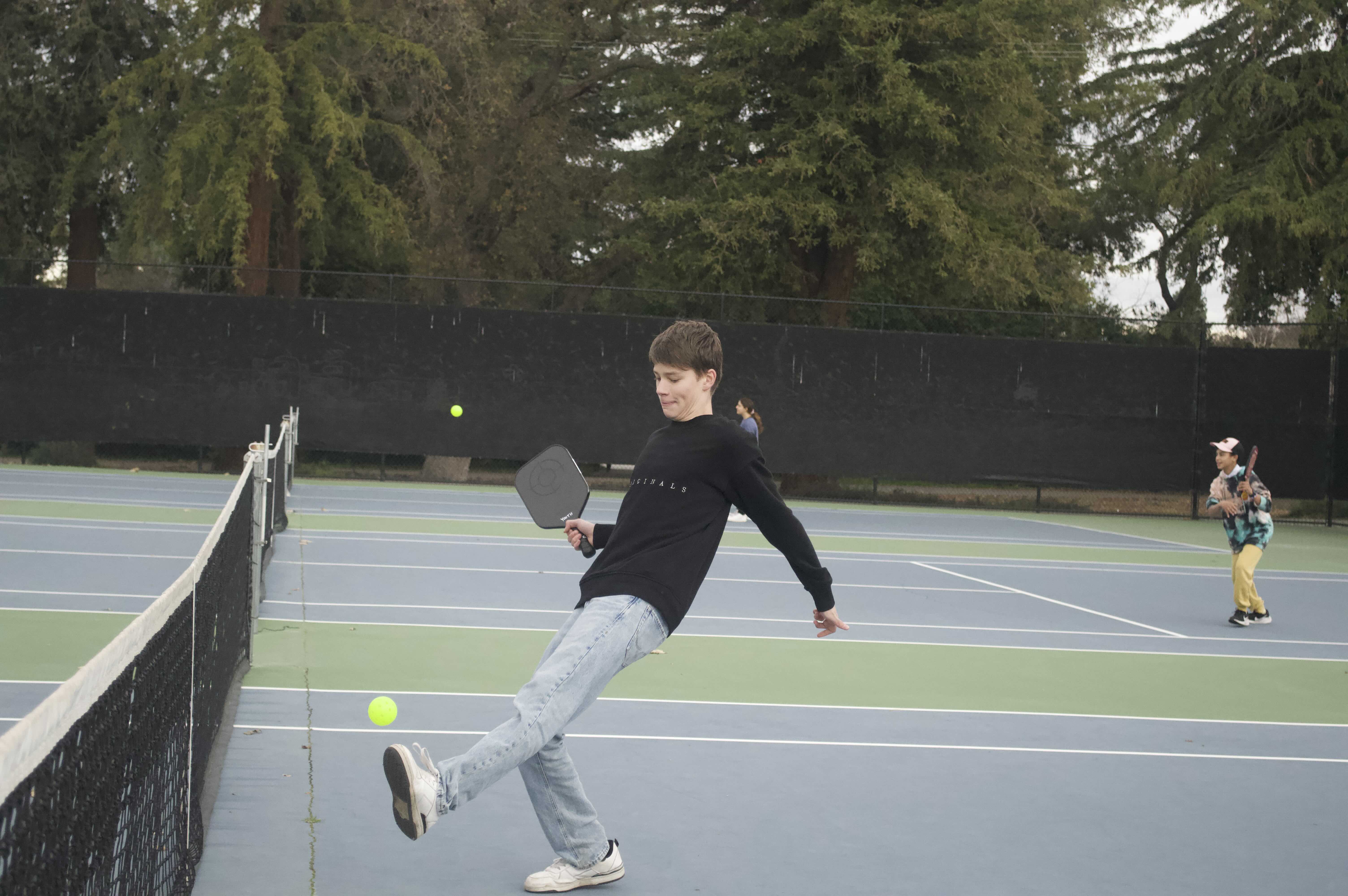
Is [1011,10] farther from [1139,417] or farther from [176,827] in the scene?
[176,827]

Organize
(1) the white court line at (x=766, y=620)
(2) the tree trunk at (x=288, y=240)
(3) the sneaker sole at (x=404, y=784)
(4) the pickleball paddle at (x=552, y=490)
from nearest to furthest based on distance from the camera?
(3) the sneaker sole at (x=404, y=784) < (4) the pickleball paddle at (x=552, y=490) < (1) the white court line at (x=766, y=620) < (2) the tree trunk at (x=288, y=240)

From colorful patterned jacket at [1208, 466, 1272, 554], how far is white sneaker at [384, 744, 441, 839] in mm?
8282

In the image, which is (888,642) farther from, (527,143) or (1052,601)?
(527,143)

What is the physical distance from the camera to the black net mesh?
2.20 m

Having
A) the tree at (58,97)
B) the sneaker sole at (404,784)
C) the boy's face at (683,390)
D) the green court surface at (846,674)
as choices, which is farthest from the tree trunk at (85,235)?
the sneaker sole at (404,784)

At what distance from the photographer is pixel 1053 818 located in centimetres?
516

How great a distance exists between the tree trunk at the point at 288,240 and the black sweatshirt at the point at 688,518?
69.2 ft

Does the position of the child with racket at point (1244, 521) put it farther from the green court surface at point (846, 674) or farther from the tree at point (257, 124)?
the tree at point (257, 124)

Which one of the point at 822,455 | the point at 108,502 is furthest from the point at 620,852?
the point at 822,455

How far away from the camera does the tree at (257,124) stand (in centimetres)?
2147

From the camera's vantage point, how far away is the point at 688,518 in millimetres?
3822

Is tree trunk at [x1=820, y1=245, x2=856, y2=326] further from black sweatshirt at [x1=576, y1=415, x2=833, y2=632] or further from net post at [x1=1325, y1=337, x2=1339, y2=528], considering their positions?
black sweatshirt at [x1=576, y1=415, x2=833, y2=632]

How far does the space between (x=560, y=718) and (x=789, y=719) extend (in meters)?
3.31

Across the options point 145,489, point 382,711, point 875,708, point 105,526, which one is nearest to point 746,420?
point 105,526
